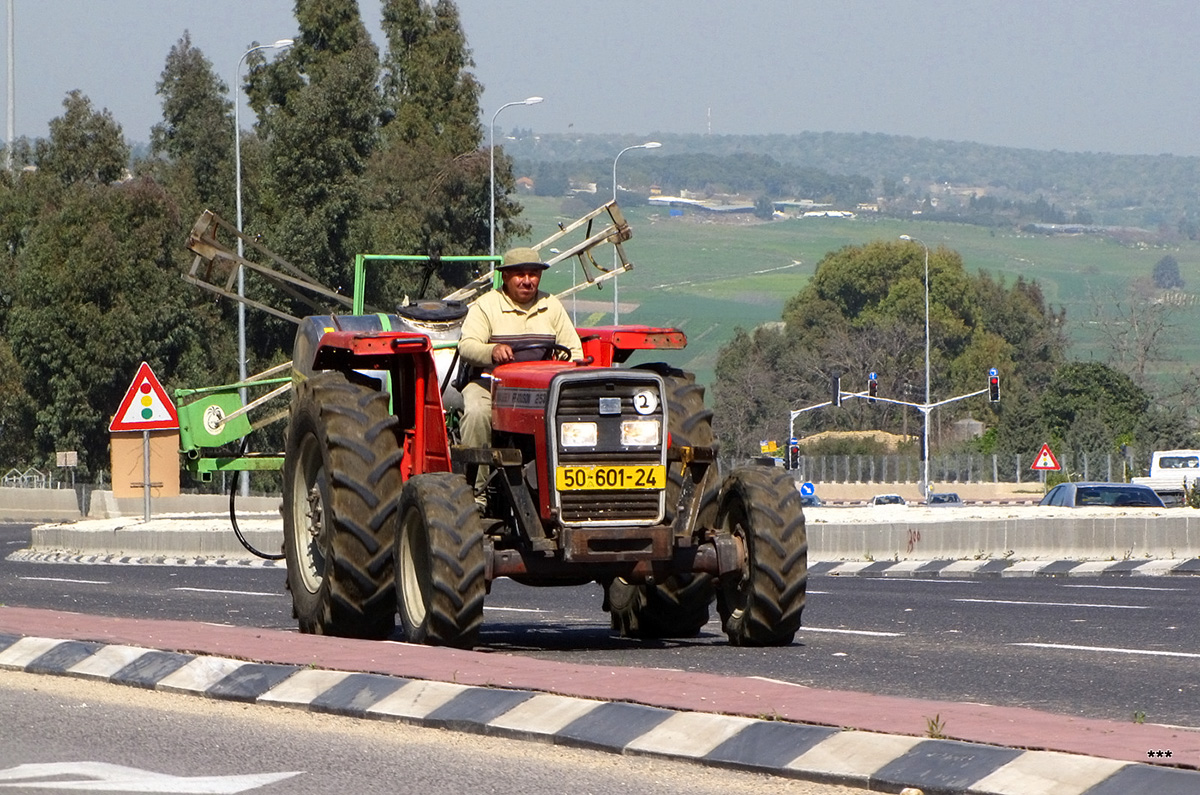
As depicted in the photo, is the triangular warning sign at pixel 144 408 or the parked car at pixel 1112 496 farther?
the parked car at pixel 1112 496

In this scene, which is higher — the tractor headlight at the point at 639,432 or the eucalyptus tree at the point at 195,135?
the eucalyptus tree at the point at 195,135

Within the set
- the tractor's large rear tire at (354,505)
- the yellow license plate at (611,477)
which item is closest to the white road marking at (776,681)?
the yellow license plate at (611,477)

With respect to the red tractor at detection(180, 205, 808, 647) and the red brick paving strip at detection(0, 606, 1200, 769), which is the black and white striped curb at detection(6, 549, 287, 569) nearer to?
the red tractor at detection(180, 205, 808, 647)

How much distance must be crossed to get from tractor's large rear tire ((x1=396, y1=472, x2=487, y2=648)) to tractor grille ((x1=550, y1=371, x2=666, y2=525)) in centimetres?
53

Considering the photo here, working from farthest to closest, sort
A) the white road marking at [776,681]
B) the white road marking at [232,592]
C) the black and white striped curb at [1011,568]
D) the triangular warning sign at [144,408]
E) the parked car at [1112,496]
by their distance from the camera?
the parked car at [1112,496] → the triangular warning sign at [144,408] → the black and white striped curb at [1011,568] → the white road marking at [232,592] → the white road marking at [776,681]

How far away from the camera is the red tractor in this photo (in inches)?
435

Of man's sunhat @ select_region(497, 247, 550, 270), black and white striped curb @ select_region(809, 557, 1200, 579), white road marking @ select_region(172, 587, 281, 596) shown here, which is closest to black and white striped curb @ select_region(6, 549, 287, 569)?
white road marking @ select_region(172, 587, 281, 596)

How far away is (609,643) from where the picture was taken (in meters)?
12.8

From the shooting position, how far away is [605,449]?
36.4 ft

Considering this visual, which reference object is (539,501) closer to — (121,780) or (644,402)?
(644,402)

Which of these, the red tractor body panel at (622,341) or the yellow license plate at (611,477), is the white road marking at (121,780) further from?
the red tractor body panel at (622,341)

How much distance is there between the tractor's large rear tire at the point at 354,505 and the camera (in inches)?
469

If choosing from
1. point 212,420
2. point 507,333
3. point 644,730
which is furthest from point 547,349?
point 212,420

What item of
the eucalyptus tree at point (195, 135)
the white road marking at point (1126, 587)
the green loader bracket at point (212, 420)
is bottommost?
the white road marking at point (1126, 587)
